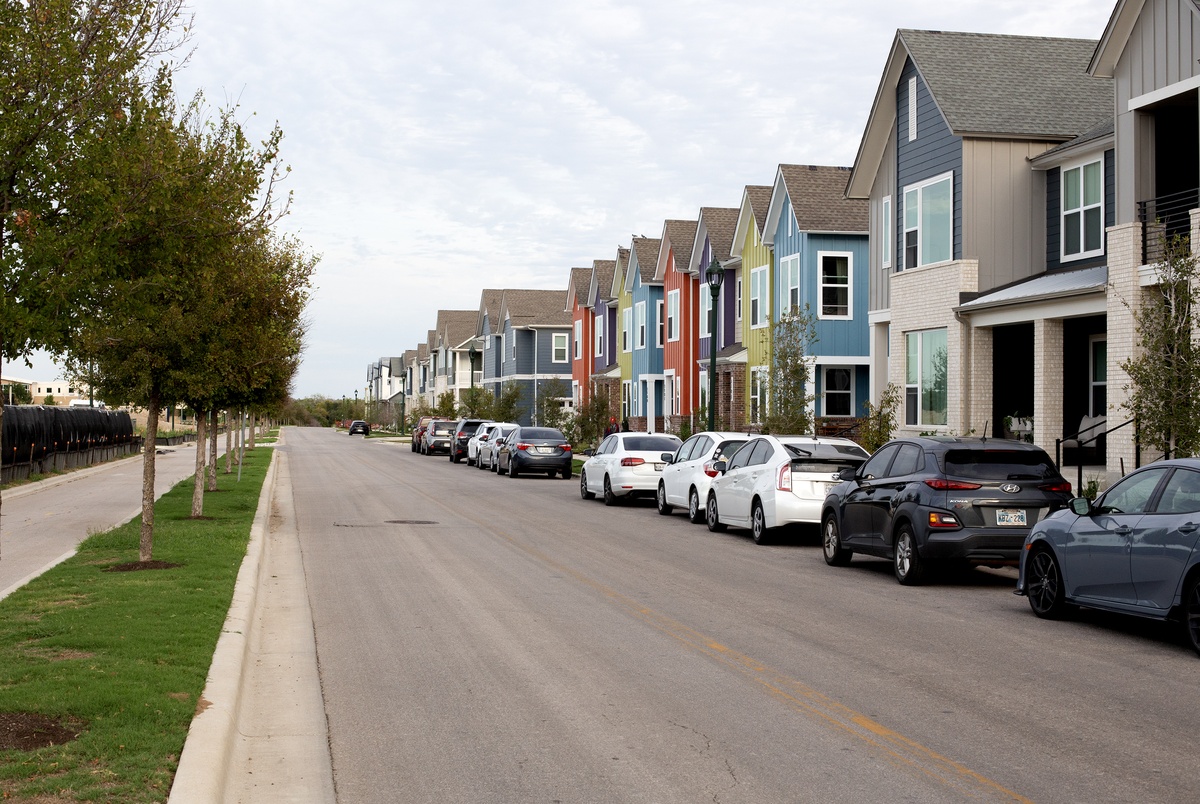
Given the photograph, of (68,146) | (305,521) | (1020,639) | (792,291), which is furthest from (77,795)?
(792,291)

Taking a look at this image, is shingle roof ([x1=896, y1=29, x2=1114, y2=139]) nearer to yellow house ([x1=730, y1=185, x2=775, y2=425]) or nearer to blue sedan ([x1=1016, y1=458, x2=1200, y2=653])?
yellow house ([x1=730, y1=185, x2=775, y2=425])

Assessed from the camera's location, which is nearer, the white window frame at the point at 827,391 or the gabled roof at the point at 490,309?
the white window frame at the point at 827,391

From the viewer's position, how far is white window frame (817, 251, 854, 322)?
3644 centimetres

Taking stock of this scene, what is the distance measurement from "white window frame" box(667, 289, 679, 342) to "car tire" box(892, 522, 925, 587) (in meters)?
35.5

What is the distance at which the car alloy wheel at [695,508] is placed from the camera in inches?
872

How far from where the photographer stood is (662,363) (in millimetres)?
52375

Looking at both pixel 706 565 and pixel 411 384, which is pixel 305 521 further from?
pixel 411 384

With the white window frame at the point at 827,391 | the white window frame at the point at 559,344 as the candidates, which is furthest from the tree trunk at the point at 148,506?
the white window frame at the point at 559,344

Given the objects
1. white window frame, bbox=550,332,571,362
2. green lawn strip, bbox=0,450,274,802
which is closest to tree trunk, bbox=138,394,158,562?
green lawn strip, bbox=0,450,274,802

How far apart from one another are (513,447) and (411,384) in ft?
352

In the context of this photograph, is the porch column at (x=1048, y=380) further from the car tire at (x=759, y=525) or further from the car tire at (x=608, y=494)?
the car tire at (x=608, y=494)

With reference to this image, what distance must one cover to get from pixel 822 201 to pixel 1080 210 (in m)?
13.4

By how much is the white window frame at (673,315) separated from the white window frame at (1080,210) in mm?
24859

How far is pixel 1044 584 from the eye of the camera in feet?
38.3
